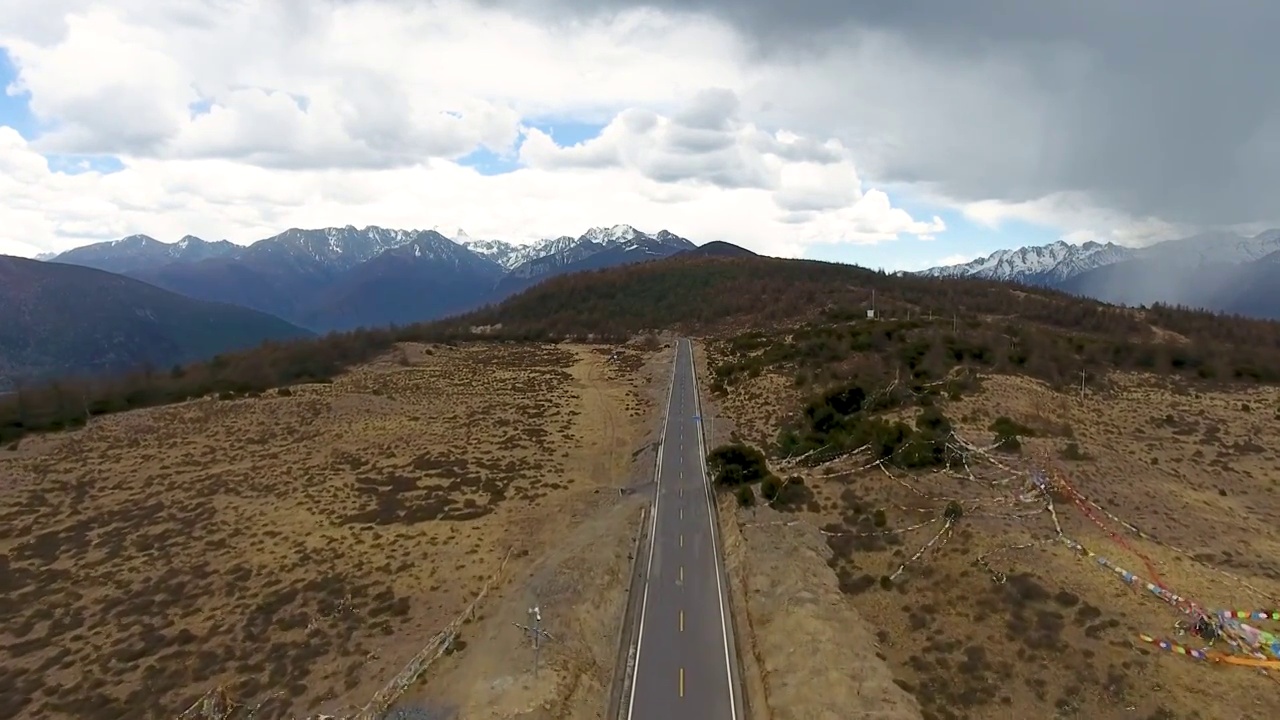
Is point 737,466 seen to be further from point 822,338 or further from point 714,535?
point 822,338

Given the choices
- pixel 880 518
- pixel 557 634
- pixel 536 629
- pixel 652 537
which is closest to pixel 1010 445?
pixel 880 518

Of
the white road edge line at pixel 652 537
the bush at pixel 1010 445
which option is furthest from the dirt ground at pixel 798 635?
the bush at pixel 1010 445

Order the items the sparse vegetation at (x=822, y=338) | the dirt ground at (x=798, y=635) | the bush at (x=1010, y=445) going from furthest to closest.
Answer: the sparse vegetation at (x=822, y=338), the bush at (x=1010, y=445), the dirt ground at (x=798, y=635)

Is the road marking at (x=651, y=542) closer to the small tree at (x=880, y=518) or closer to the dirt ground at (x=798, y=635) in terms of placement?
the dirt ground at (x=798, y=635)

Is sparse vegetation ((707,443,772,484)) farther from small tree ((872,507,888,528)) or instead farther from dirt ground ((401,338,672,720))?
small tree ((872,507,888,528))

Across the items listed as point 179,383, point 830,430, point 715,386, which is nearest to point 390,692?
point 830,430

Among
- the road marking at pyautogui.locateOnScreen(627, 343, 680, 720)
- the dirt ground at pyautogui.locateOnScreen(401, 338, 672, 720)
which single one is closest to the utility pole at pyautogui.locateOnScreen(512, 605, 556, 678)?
the dirt ground at pyautogui.locateOnScreen(401, 338, 672, 720)

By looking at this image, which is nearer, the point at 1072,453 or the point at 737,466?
the point at 1072,453
